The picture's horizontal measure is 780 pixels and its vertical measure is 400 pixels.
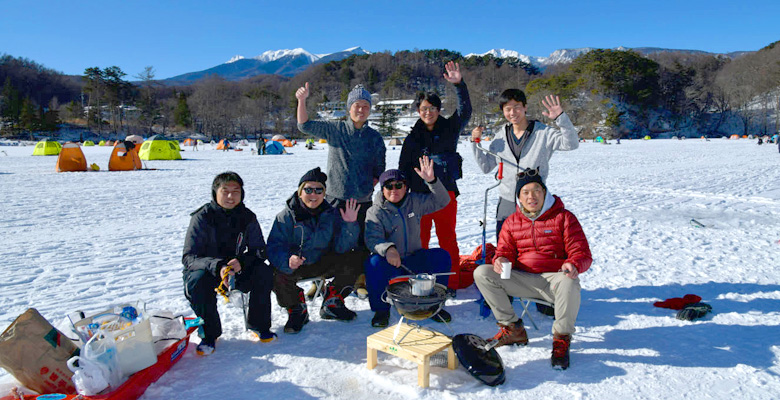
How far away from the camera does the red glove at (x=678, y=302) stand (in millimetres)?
3798

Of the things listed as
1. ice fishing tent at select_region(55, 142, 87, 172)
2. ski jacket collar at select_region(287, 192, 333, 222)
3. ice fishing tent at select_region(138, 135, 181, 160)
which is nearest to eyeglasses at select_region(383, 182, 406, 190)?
ski jacket collar at select_region(287, 192, 333, 222)

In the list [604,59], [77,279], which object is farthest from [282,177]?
[604,59]

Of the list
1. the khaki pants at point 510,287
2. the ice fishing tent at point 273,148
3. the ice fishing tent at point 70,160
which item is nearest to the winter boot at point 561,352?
the khaki pants at point 510,287

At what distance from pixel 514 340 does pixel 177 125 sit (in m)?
87.4

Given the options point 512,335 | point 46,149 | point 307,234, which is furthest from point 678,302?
point 46,149

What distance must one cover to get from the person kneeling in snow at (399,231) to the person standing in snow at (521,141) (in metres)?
0.49

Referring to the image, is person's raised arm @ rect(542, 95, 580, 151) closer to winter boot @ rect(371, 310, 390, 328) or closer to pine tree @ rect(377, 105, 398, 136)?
winter boot @ rect(371, 310, 390, 328)

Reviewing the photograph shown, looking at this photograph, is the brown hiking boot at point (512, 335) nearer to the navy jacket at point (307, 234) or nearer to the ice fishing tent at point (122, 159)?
the navy jacket at point (307, 234)

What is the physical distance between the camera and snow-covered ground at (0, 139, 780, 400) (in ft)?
8.84

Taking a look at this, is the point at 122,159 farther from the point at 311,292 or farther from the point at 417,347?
the point at 417,347

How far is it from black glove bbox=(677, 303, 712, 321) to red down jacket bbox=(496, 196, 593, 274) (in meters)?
1.20

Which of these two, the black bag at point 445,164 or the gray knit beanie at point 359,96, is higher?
the gray knit beanie at point 359,96

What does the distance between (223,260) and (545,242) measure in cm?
224

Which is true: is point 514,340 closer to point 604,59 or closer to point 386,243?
point 386,243
